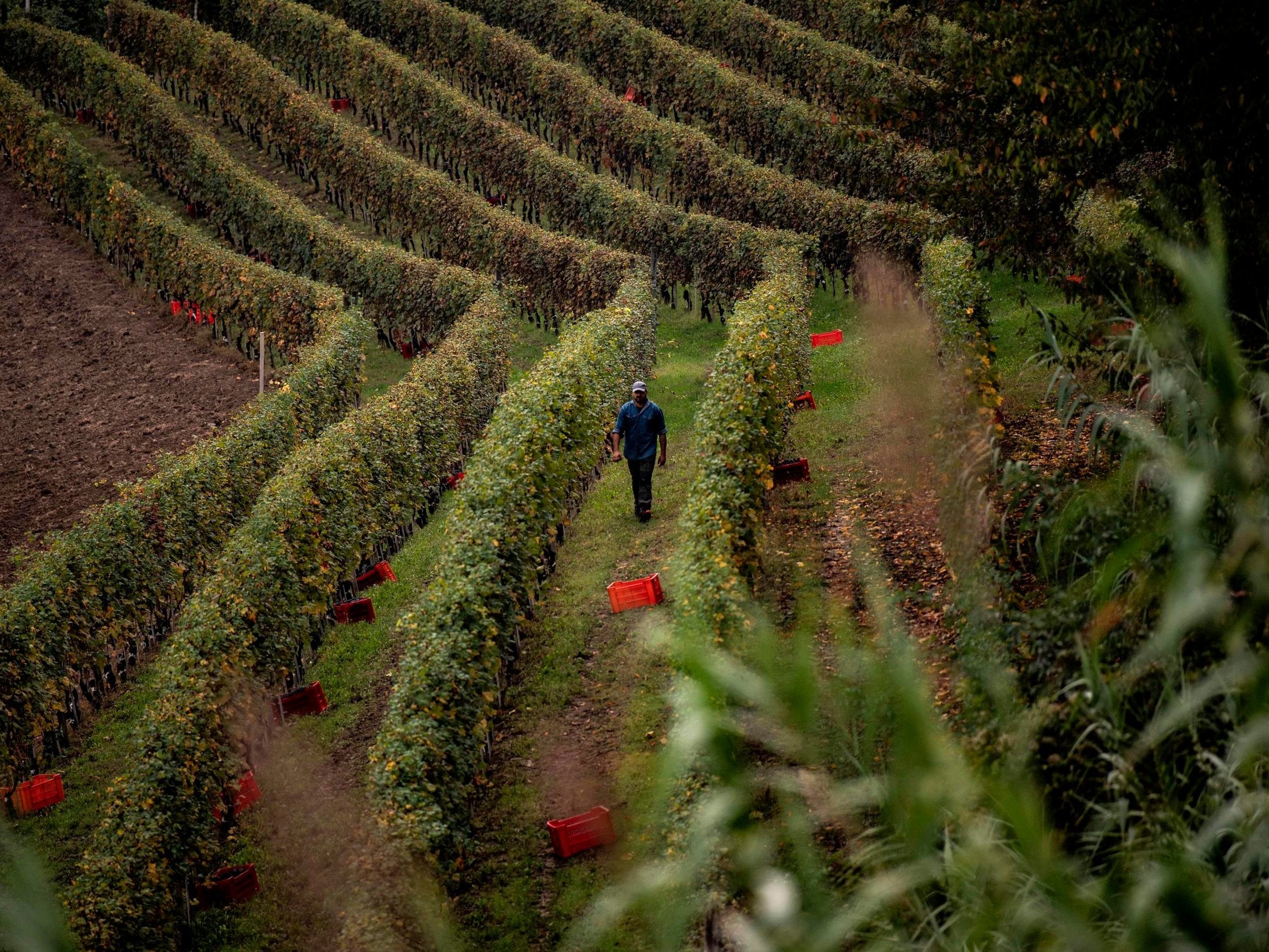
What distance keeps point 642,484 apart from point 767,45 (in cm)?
2736

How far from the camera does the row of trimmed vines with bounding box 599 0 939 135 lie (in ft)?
120

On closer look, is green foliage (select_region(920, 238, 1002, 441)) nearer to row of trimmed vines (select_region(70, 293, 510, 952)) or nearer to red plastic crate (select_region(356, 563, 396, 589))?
row of trimmed vines (select_region(70, 293, 510, 952))

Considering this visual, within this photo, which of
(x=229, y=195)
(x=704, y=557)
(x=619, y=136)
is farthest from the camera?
(x=619, y=136)

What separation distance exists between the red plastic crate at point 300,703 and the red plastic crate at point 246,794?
4.06 feet

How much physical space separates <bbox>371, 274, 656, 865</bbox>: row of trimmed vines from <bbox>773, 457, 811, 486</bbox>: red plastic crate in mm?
2457

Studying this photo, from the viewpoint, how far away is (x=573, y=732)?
11.9m

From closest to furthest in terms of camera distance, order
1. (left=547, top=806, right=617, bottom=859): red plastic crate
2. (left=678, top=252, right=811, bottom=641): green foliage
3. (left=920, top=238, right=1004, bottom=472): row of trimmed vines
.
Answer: (left=547, top=806, right=617, bottom=859): red plastic crate, (left=678, top=252, right=811, bottom=641): green foliage, (left=920, top=238, right=1004, bottom=472): row of trimmed vines

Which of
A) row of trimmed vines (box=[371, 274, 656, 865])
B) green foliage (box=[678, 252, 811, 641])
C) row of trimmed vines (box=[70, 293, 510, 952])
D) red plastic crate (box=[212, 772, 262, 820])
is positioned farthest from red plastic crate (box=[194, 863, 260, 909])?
green foliage (box=[678, 252, 811, 641])

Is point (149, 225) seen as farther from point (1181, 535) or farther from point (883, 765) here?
point (1181, 535)

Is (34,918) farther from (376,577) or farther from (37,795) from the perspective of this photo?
(376,577)

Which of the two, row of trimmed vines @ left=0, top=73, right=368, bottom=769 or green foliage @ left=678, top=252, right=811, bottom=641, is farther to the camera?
row of trimmed vines @ left=0, top=73, right=368, bottom=769

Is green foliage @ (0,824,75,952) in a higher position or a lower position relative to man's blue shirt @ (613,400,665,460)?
higher

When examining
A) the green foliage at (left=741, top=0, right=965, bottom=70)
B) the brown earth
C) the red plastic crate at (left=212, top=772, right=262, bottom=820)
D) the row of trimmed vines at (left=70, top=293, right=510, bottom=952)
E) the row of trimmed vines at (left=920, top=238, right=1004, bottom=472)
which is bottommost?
the brown earth

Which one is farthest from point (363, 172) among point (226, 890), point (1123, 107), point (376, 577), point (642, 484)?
point (226, 890)
